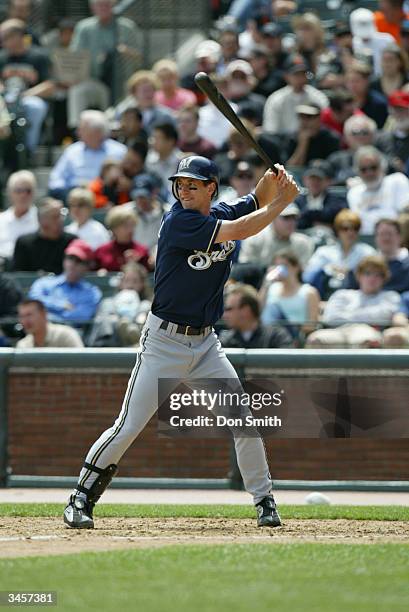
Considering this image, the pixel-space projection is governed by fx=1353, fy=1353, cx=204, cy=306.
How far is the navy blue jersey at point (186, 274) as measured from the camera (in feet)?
23.2

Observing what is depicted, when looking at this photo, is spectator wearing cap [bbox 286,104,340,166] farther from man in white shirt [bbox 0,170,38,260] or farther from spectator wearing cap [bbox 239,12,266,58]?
man in white shirt [bbox 0,170,38,260]

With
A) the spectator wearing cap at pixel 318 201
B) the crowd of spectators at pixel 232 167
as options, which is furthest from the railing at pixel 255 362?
the spectator wearing cap at pixel 318 201

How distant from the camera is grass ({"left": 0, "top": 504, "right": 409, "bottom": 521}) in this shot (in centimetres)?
809

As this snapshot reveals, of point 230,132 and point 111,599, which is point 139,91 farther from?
point 111,599

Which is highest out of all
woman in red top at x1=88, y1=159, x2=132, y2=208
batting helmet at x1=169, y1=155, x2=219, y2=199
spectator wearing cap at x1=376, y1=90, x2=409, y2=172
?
batting helmet at x1=169, y1=155, x2=219, y2=199

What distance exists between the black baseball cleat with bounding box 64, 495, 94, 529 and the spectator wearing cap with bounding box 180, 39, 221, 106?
29.2 feet

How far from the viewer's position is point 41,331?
1103cm

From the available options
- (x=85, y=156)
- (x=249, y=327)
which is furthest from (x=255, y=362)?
(x=85, y=156)

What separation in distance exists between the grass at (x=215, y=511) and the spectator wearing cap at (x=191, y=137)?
6.07m

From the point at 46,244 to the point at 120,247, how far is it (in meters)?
0.74

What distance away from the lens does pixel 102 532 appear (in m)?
7.12

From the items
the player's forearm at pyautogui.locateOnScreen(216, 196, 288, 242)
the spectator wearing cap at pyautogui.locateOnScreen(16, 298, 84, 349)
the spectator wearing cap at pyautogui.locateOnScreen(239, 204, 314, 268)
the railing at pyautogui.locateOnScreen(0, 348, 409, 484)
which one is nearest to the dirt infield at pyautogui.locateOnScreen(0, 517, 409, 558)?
the player's forearm at pyautogui.locateOnScreen(216, 196, 288, 242)

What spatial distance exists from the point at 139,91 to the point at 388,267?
4682mm

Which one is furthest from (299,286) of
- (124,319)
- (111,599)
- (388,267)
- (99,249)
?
(111,599)
